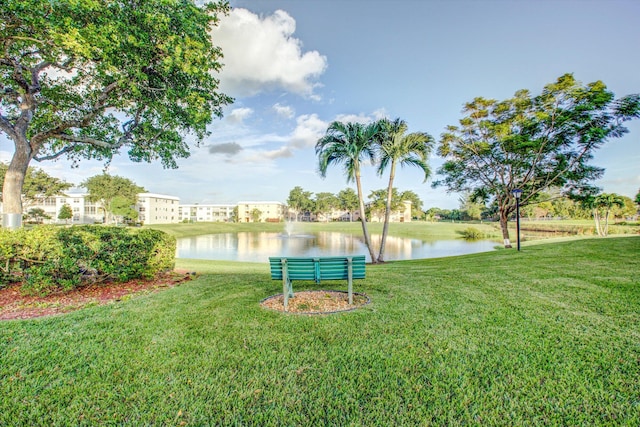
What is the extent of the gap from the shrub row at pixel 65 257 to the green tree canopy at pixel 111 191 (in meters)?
48.9

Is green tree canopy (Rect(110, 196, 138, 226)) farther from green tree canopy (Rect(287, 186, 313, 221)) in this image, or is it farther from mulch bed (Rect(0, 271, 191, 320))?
mulch bed (Rect(0, 271, 191, 320))

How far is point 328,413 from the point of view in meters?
2.05

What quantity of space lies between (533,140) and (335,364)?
55.4 ft

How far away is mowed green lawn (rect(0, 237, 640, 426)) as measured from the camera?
6.77 ft

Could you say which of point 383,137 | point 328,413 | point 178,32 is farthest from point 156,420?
point 383,137

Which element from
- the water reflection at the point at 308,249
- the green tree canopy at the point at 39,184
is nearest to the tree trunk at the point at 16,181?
the water reflection at the point at 308,249

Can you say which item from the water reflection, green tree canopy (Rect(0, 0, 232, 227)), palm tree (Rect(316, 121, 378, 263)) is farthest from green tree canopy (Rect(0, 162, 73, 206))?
palm tree (Rect(316, 121, 378, 263))

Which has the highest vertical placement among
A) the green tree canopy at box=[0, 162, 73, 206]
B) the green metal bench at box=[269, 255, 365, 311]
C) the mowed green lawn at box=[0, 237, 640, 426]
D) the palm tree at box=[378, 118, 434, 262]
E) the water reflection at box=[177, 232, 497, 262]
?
the green tree canopy at box=[0, 162, 73, 206]

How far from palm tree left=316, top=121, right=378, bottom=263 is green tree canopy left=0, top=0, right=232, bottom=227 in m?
4.38

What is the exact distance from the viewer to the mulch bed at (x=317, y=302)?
4379 millimetres

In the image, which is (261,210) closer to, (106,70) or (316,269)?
(106,70)

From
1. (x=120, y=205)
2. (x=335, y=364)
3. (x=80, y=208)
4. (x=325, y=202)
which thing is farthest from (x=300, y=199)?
(x=335, y=364)

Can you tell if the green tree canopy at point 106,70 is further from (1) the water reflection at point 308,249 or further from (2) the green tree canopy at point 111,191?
(2) the green tree canopy at point 111,191

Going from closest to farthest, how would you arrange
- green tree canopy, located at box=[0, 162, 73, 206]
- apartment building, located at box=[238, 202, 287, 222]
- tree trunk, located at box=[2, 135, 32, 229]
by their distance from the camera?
1. tree trunk, located at box=[2, 135, 32, 229]
2. green tree canopy, located at box=[0, 162, 73, 206]
3. apartment building, located at box=[238, 202, 287, 222]
